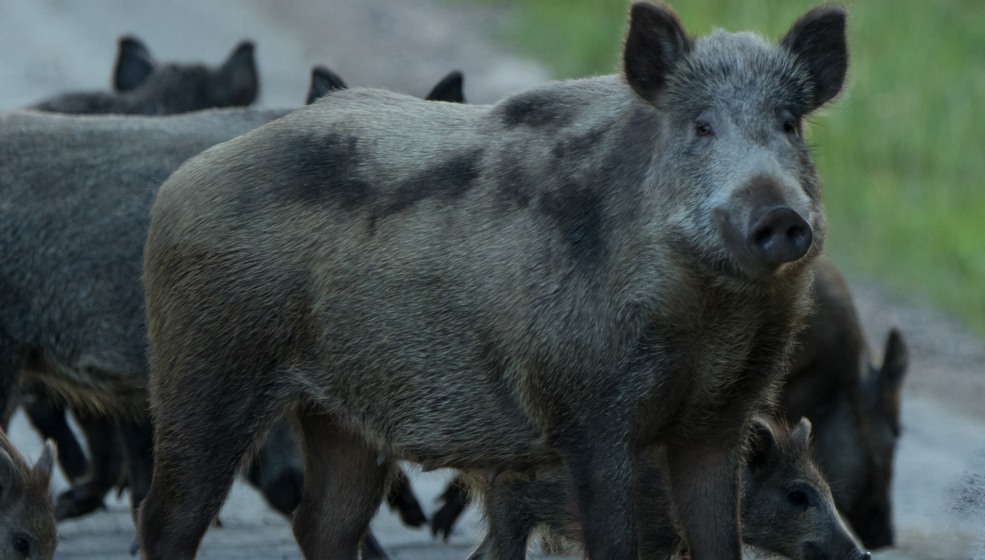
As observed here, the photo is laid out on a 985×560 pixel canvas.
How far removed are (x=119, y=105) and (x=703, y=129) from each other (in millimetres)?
4630

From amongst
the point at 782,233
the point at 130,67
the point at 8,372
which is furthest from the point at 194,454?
the point at 130,67

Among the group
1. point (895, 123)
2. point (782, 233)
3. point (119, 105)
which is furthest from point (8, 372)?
point (895, 123)

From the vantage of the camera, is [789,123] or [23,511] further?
[23,511]

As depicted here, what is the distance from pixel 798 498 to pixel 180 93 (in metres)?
4.11

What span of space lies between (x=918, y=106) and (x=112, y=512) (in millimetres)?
9322

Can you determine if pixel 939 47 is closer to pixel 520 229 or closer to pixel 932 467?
pixel 932 467

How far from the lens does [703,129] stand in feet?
16.0

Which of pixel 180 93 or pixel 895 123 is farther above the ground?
pixel 180 93

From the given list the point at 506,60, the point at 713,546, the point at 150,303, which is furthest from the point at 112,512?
the point at 506,60

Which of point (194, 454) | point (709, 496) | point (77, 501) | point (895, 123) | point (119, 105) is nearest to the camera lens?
point (709, 496)

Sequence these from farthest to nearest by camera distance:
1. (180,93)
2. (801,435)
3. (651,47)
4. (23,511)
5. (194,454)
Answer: (180,93)
(801,435)
(23,511)
(194,454)
(651,47)

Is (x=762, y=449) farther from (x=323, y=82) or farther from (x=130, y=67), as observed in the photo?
(x=130, y=67)

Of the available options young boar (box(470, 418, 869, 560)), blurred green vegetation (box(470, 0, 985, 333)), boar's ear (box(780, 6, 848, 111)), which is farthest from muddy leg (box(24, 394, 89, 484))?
blurred green vegetation (box(470, 0, 985, 333))

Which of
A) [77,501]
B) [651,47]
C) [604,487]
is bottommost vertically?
[77,501]
